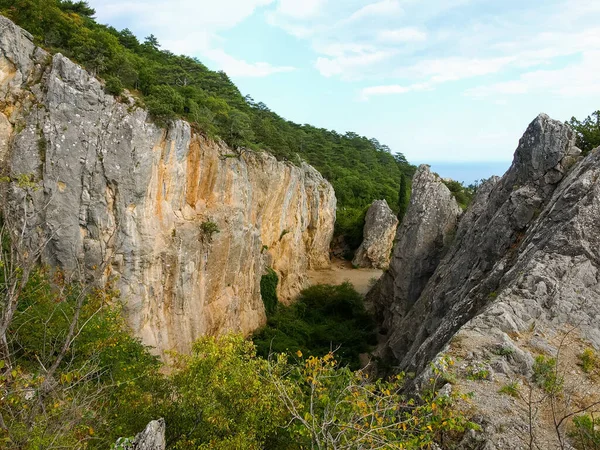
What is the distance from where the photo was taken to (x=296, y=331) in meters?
26.3

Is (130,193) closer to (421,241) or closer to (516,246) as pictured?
(516,246)

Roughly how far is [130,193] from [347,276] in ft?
83.7

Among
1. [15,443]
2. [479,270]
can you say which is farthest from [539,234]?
[15,443]

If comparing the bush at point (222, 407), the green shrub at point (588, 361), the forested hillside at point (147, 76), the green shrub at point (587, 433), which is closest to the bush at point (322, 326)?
the forested hillside at point (147, 76)

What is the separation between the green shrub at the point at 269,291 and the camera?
2834cm

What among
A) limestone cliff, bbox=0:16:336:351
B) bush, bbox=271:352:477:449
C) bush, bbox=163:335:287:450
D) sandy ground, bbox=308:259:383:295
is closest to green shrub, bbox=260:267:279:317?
limestone cliff, bbox=0:16:336:351

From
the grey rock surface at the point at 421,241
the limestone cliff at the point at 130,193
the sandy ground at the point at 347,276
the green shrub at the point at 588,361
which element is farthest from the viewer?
the sandy ground at the point at 347,276

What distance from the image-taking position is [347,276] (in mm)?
38406

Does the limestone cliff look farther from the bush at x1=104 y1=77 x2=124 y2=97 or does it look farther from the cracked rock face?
the cracked rock face

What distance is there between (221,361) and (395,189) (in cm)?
5301

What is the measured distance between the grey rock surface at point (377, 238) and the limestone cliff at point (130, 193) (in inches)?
726

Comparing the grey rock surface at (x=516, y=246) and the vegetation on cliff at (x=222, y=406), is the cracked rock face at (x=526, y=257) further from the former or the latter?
the vegetation on cliff at (x=222, y=406)

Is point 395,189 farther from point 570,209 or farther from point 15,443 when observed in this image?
point 15,443

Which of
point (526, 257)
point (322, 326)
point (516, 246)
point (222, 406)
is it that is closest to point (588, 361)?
point (526, 257)
